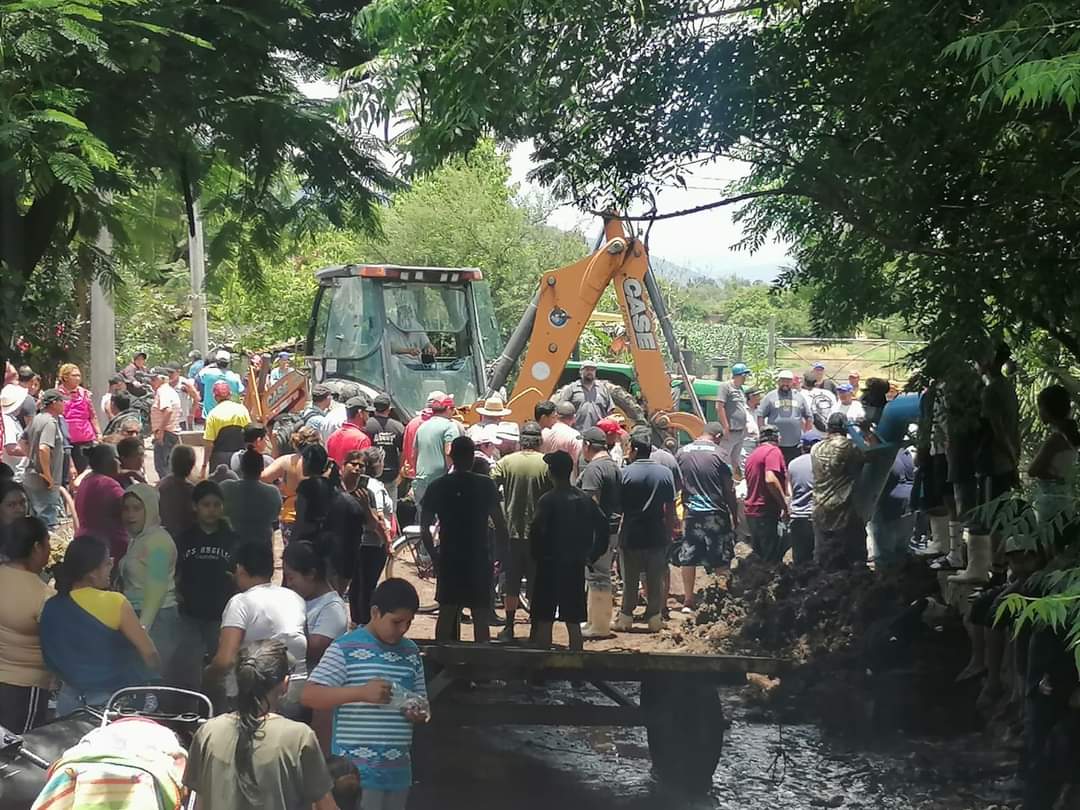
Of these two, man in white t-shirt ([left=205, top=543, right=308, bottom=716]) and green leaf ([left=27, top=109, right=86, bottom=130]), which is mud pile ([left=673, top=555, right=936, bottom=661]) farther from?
green leaf ([left=27, top=109, right=86, bottom=130])

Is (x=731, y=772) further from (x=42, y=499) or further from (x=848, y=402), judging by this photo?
(x=848, y=402)

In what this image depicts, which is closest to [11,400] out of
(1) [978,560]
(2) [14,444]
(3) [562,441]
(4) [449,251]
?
(2) [14,444]

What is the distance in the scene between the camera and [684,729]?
855cm

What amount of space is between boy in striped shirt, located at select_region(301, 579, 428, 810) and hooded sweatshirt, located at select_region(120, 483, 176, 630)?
98.8 inches

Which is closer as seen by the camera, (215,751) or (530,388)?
(215,751)

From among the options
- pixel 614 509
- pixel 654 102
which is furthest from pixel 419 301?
pixel 654 102

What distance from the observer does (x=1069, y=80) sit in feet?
16.3

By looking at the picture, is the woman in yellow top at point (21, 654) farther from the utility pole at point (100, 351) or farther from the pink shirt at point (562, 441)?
the utility pole at point (100, 351)

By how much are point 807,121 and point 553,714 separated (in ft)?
11.9

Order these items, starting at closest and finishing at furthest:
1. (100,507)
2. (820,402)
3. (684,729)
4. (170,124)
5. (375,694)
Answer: (375,694), (170,124), (684,729), (100,507), (820,402)

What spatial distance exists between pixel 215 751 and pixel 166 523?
4556mm

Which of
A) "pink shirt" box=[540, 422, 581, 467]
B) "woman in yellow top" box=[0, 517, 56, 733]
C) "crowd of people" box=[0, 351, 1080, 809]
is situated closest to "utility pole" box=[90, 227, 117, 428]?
"crowd of people" box=[0, 351, 1080, 809]

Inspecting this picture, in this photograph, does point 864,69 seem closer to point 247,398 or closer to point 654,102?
point 654,102

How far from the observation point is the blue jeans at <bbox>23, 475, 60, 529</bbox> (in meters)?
14.4
